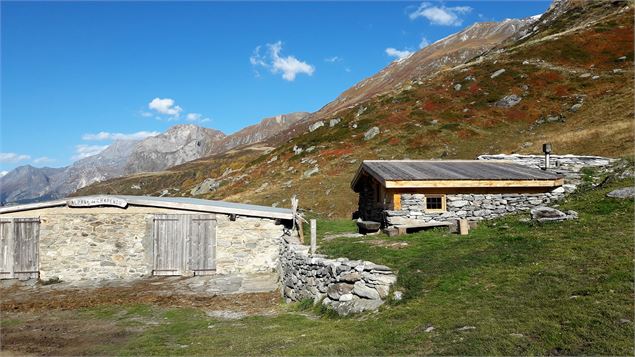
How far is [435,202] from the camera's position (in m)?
20.2

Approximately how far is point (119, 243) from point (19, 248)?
14.0 ft

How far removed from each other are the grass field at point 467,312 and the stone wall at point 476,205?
375cm

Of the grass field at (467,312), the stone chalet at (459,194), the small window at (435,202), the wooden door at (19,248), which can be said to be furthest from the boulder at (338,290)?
the wooden door at (19,248)

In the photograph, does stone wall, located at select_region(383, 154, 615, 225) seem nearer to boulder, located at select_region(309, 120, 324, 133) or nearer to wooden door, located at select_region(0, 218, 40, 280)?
wooden door, located at select_region(0, 218, 40, 280)

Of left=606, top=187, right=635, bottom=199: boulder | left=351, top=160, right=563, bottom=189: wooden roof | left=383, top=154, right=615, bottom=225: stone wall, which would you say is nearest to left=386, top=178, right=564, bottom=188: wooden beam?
left=351, top=160, right=563, bottom=189: wooden roof

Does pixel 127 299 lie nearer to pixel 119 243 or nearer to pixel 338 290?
pixel 119 243

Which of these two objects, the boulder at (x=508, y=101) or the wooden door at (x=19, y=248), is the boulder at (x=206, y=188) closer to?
the boulder at (x=508, y=101)

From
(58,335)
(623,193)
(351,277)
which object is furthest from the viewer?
(623,193)

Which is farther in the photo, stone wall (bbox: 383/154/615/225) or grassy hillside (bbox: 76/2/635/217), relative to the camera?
grassy hillside (bbox: 76/2/635/217)

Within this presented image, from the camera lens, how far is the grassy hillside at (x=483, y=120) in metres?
38.5

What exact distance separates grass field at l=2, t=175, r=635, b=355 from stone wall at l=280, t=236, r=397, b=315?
1.53 feet

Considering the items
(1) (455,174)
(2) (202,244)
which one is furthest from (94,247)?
(1) (455,174)

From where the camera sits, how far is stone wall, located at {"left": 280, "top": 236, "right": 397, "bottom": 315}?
38.8 feet

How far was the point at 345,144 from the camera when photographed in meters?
53.0
